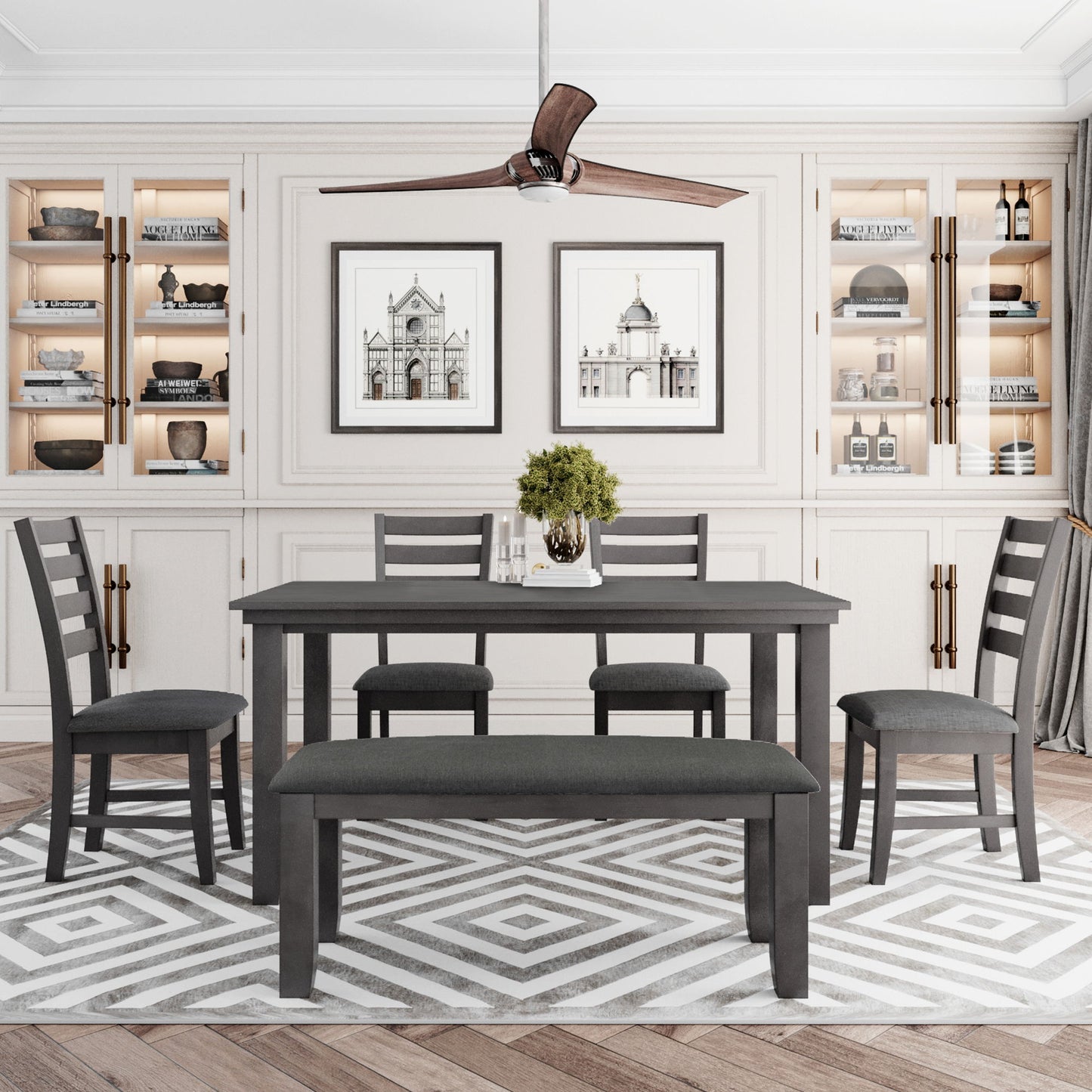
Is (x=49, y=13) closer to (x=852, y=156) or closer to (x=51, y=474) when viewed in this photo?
(x=51, y=474)

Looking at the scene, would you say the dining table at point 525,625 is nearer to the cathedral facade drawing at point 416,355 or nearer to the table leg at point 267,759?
the table leg at point 267,759

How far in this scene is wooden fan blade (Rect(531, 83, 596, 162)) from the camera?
91.8 inches

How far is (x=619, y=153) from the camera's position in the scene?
4.47 meters

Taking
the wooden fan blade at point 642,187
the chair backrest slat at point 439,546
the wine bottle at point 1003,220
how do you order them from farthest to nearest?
1. the wine bottle at point 1003,220
2. the chair backrest slat at point 439,546
3. the wooden fan blade at point 642,187

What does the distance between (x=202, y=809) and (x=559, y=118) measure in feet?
6.49

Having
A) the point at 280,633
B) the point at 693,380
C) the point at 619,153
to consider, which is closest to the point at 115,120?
the point at 619,153

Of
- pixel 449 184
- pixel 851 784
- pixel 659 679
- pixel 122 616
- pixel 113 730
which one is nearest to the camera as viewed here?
pixel 113 730

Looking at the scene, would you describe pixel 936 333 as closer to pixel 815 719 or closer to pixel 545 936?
pixel 815 719

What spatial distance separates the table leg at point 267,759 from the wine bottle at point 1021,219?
12.5ft

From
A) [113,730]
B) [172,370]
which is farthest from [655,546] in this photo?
[172,370]

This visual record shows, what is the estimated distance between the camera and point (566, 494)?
113 inches

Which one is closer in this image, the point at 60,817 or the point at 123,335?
the point at 60,817

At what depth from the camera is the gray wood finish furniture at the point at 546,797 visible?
196 centimetres

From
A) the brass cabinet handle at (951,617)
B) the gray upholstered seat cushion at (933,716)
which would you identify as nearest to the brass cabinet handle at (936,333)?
the brass cabinet handle at (951,617)
